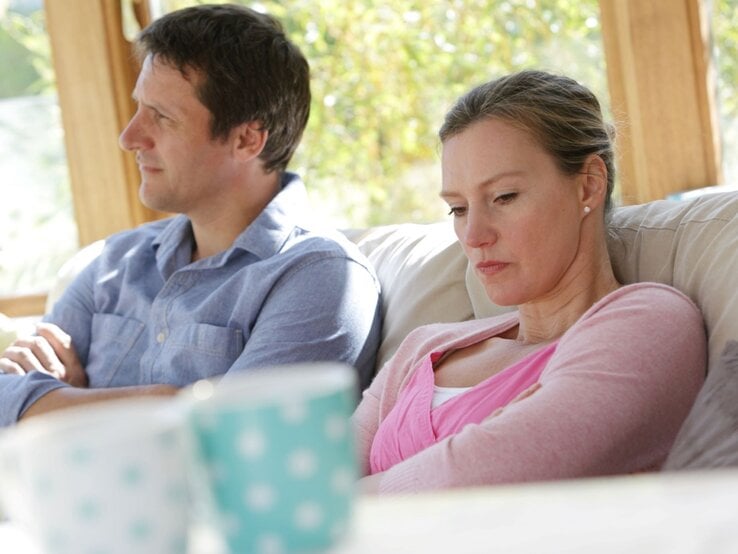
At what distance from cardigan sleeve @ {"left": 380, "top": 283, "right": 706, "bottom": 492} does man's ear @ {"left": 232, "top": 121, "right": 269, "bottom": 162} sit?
1.08 meters

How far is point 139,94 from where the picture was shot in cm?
235

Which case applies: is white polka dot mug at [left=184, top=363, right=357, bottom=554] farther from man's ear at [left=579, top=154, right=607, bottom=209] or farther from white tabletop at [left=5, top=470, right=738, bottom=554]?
man's ear at [left=579, top=154, right=607, bottom=209]

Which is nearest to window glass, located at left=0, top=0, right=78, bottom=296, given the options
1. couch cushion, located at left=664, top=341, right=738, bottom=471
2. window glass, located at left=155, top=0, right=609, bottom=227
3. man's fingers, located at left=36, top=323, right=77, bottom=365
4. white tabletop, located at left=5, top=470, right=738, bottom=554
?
window glass, located at left=155, top=0, right=609, bottom=227

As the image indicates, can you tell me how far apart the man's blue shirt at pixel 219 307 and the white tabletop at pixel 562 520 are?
4.21 ft

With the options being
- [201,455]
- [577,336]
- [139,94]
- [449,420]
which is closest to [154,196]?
[139,94]

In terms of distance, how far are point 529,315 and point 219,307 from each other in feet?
2.23

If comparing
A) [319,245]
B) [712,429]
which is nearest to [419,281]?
[319,245]

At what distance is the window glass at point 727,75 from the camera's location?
2.83 meters

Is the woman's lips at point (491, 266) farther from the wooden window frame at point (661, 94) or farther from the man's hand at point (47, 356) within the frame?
the wooden window frame at point (661, 94)

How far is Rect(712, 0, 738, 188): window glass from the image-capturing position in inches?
111

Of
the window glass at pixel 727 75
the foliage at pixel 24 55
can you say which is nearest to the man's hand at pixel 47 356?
the foliage at pixel 24 55

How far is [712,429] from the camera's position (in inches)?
48.9

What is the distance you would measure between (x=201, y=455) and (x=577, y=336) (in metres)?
0.91

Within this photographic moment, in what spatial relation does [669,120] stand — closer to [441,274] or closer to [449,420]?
[441,274]
